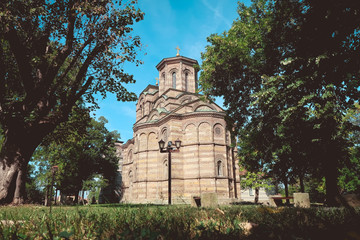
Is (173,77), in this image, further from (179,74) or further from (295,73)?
(295,73)

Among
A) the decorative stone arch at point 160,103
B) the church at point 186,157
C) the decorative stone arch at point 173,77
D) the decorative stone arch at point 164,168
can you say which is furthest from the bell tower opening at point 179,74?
the decorative stone arch at point 164,168

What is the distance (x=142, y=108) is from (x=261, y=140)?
82.6 feet

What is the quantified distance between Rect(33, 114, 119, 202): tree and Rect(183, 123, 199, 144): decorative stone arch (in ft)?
33.9

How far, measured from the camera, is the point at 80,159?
99.1ft

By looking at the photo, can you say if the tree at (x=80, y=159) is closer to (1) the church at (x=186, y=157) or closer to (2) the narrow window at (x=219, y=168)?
(1) the church at (x=186, y=157)

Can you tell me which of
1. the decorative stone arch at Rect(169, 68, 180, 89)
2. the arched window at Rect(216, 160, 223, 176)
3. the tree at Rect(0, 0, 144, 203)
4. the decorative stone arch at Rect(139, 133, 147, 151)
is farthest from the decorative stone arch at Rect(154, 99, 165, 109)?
the tree at Rect(0, 0, 144, 203)

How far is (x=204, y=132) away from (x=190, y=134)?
1.51 m

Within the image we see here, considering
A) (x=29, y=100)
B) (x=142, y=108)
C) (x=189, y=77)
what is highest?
(x=189, y=77)

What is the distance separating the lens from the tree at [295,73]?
29.1ft

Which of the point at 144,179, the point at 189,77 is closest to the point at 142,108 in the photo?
the point at 189,77

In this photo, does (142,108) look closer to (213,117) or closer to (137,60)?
(213,117)

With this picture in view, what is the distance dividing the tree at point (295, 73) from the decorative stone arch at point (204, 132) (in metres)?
7.67

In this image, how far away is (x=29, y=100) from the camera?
381 inches

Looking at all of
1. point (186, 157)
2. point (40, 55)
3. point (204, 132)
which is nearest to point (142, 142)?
point (186, 157)
